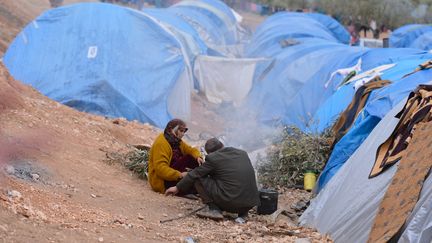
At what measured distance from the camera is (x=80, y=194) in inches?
278

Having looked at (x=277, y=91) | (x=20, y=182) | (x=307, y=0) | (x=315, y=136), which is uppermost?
(x=20, y=182)

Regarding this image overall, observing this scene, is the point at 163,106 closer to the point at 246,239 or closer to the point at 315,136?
the point at 315,136

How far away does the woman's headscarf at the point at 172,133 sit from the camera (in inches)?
320

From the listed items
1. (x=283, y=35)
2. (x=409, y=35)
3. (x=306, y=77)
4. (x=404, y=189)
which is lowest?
(x=409, y=35)

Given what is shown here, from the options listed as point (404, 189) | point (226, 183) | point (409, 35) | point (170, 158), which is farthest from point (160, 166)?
point (409, 35)

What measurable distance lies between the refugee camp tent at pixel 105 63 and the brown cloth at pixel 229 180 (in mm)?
5377

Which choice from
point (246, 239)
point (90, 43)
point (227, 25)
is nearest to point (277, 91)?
point (90, 43)

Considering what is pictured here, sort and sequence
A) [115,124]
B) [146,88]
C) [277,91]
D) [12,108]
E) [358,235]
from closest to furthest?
[358,235], [12,108], [115,124], [146,88], [277,91]

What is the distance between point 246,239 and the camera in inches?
256

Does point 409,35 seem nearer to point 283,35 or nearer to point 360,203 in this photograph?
point 283,35

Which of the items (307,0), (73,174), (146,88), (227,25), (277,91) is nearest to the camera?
(73,174)

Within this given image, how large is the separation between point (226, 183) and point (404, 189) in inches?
82.0

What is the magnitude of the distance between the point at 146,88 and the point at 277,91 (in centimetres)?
300

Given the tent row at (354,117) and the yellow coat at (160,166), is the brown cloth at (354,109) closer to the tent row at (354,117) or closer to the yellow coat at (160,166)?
the tent row at (354,117)
